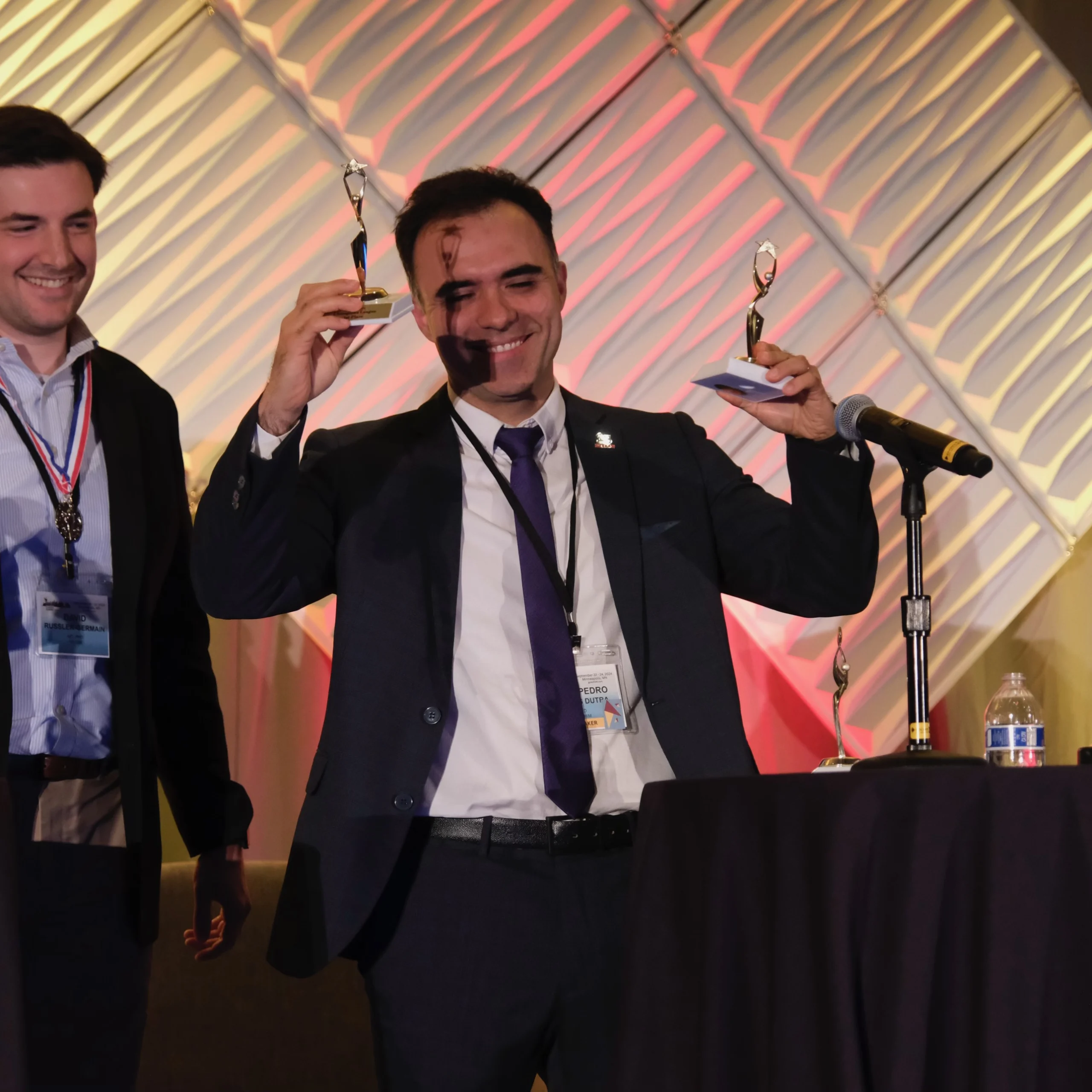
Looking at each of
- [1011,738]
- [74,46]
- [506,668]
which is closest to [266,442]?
[506,668]

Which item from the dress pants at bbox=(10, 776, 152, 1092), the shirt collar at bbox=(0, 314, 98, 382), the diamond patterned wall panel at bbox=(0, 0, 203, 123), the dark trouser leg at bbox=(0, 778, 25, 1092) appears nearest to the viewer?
the dark trouser leg at bbox=(0, 778, 25, 1092)

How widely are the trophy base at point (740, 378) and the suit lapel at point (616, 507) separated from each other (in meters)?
0.36

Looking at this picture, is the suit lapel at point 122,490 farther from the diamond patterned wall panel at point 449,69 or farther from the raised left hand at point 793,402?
the diamond patterned wall panel at point 449,69

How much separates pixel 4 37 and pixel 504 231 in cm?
164

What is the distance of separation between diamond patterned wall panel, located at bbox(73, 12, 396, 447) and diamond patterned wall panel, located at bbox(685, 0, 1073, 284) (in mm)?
1165

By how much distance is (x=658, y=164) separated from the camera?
3711mm

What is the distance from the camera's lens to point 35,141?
235 cm

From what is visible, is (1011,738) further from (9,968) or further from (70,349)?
(70,349)

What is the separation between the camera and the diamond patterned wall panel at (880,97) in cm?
378

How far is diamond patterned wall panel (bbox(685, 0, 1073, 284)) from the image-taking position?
378 cm

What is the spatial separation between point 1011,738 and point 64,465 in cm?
164

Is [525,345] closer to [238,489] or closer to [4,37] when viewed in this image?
[238,489]

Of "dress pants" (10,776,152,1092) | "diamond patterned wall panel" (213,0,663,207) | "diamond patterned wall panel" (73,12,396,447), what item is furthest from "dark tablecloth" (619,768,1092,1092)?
"diamond patterned wall panel" (213,0,663,207)

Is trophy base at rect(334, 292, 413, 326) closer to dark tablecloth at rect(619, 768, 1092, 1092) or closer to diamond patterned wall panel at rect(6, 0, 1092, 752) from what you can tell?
dark tablecloth at rect(619, 768, 1092, 1092)
